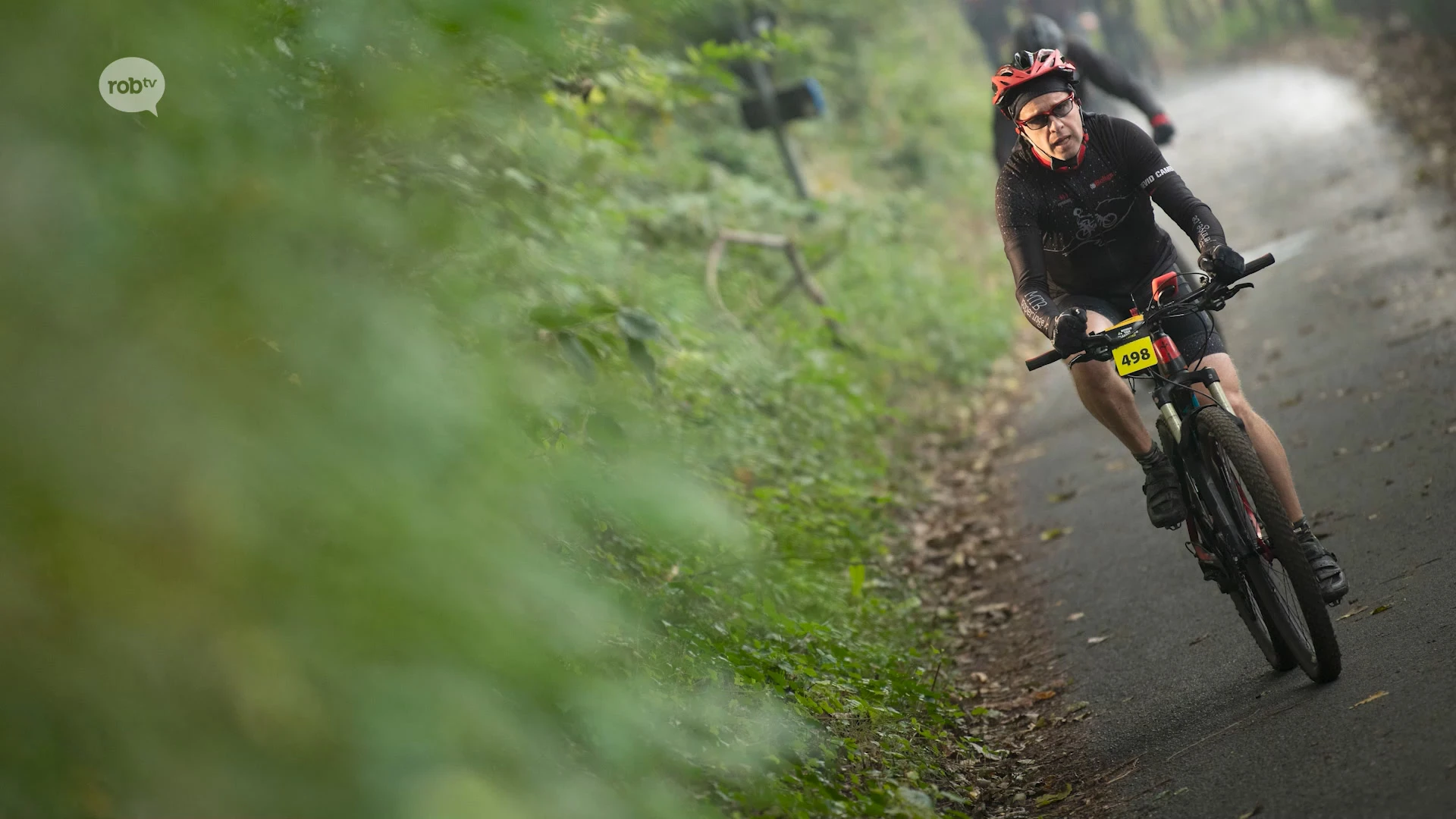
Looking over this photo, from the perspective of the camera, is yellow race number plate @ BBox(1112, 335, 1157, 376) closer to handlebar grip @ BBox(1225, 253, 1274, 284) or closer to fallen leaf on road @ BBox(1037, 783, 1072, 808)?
handlebar grip @ BBox(1225, 253, 1274, 284)

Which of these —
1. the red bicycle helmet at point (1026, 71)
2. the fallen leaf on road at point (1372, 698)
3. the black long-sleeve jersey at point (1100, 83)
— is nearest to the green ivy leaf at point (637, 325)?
the red bicycle helmet at point (1026, 71)

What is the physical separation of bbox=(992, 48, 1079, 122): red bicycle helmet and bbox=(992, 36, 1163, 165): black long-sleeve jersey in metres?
4.29

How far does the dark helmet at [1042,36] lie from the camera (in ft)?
35.8

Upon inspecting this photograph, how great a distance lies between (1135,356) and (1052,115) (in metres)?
1.11

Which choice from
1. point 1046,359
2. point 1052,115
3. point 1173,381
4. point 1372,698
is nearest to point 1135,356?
point 1173,381

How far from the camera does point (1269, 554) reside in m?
5.23

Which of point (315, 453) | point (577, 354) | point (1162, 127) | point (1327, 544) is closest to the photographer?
point (315, 453)

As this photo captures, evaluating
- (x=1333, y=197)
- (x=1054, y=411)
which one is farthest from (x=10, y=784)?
(x=1333, y=197)

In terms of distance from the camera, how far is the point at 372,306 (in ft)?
8.30

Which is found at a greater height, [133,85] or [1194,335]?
[1194,335]

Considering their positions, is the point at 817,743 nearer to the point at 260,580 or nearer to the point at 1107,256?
the point at 1107,256

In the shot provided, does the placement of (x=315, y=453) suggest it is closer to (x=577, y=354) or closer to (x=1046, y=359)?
(x=577, y=354)

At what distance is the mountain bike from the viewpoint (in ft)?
16.4

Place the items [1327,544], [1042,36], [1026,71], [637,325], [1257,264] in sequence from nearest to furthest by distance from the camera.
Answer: [637,325] < [1257,264] < [1026,71] < [1327,544] < [1042,36]
